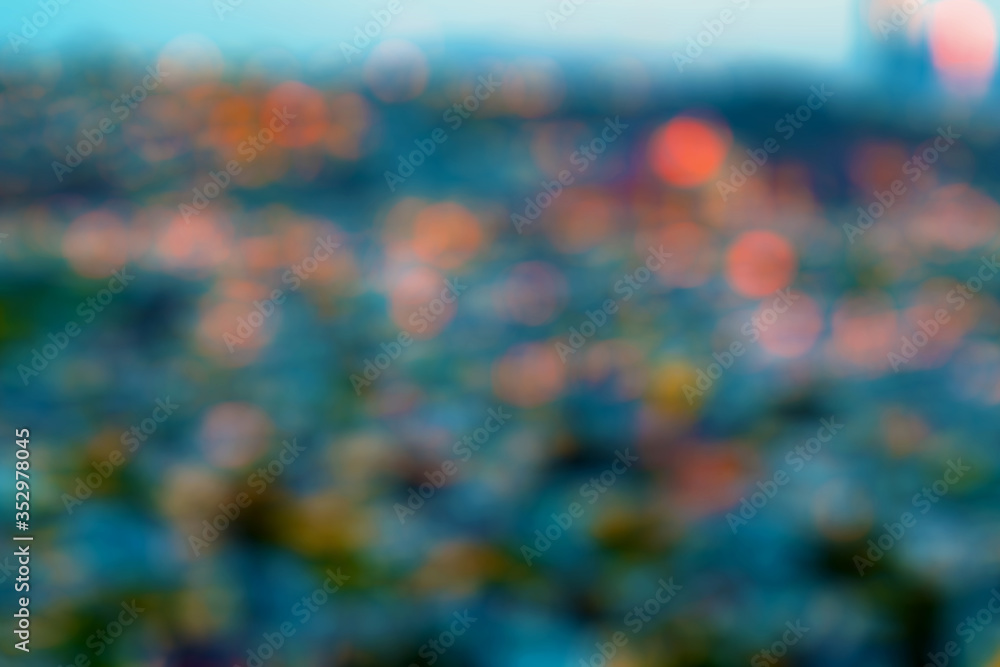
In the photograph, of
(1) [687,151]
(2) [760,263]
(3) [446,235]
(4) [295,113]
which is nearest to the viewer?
(2) [760,263]

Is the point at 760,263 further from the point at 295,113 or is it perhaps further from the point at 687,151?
the point at 295,113

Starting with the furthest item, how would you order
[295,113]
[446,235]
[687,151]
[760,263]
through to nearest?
[295,113], [687,151], [446,235], [760,263]

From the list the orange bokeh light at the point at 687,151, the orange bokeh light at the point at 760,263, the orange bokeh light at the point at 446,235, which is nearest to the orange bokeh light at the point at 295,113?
the orange bokeh light at the point at 446,235

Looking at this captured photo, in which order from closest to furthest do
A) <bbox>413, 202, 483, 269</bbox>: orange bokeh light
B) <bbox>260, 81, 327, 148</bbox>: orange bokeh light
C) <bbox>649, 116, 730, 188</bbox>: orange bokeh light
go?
<bbox>413, 202, 483, 269</bbox>: orange bokeh light, <bbox>649, 116, 730, 188</bbox>: orange bokeh light, <bbox>260, 81, 327, 148</bbox>: orange bokeh light

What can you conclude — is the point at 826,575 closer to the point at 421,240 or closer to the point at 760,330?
the point at 760,330

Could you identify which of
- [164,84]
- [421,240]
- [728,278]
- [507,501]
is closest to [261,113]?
[164,84]

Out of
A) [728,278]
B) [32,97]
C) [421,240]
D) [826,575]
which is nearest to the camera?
[826,575]

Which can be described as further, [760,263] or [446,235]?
[446,235]

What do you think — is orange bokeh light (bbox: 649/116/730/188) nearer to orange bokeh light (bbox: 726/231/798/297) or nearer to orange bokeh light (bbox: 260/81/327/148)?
orange bokeh light (bbox: 726/231/798/297)

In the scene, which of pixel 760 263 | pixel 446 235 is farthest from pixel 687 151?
pixel 446 235

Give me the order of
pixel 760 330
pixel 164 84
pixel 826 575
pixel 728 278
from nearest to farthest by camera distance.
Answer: pixel 826 575 < pixel 760 330 < pixel 728 278 < pixel 164 84

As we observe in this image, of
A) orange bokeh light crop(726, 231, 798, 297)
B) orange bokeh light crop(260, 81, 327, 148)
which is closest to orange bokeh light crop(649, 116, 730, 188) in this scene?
orange bokeh light crop(726, 231, 798, 297)
